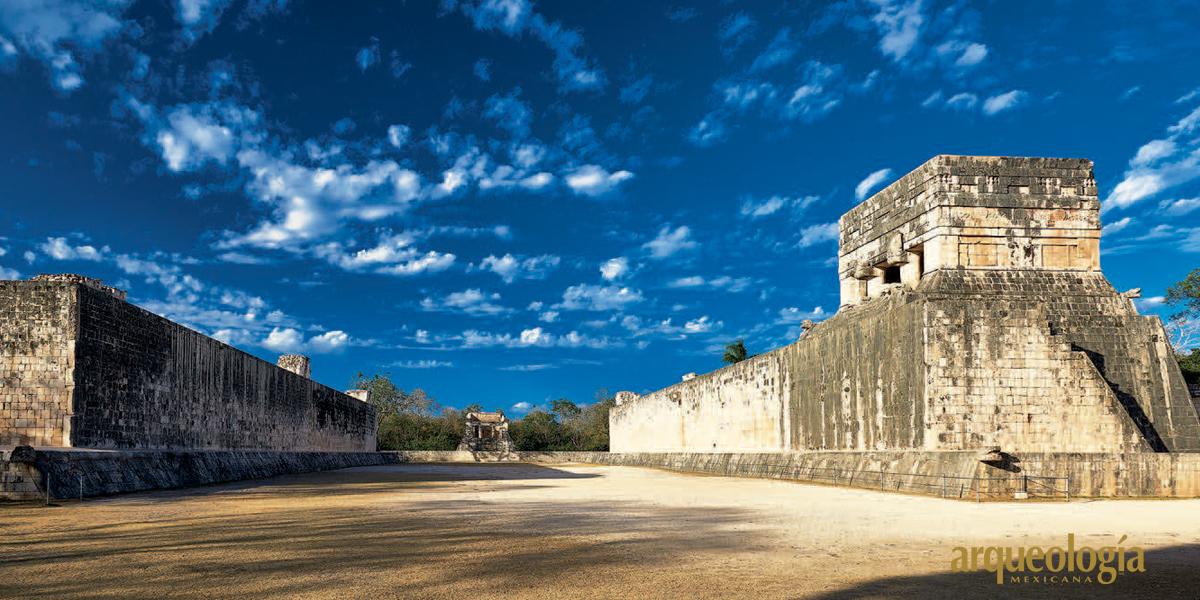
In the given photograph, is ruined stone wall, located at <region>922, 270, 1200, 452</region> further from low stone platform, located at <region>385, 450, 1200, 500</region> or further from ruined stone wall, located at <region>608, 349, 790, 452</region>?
ruined stone wall, located at <region>608, 349, 790, 452</region>

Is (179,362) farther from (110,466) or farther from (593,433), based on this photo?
(593,433)

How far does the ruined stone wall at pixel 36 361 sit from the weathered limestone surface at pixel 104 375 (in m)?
0.02

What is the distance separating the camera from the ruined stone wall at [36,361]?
11.9 m

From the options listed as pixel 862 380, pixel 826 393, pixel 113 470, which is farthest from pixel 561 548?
pixel 826 393

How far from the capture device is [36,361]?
12.1 m

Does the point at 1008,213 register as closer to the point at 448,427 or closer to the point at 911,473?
the point at 911,473

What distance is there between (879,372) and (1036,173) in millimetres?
4710

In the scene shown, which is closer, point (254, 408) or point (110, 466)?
point (110, 466)

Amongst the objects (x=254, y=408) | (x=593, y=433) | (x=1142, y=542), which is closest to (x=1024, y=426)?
(x=1142, y=542)

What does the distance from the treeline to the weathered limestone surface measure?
32.6 meters

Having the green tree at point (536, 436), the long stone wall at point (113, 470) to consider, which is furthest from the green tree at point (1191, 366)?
the green tree at point (536, 436)

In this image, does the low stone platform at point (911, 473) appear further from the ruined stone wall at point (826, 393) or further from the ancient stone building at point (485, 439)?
the ancient stone building at point (485, 439)

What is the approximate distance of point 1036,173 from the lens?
13.7m

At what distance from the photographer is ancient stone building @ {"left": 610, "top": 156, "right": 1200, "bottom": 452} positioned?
11.9 metres
